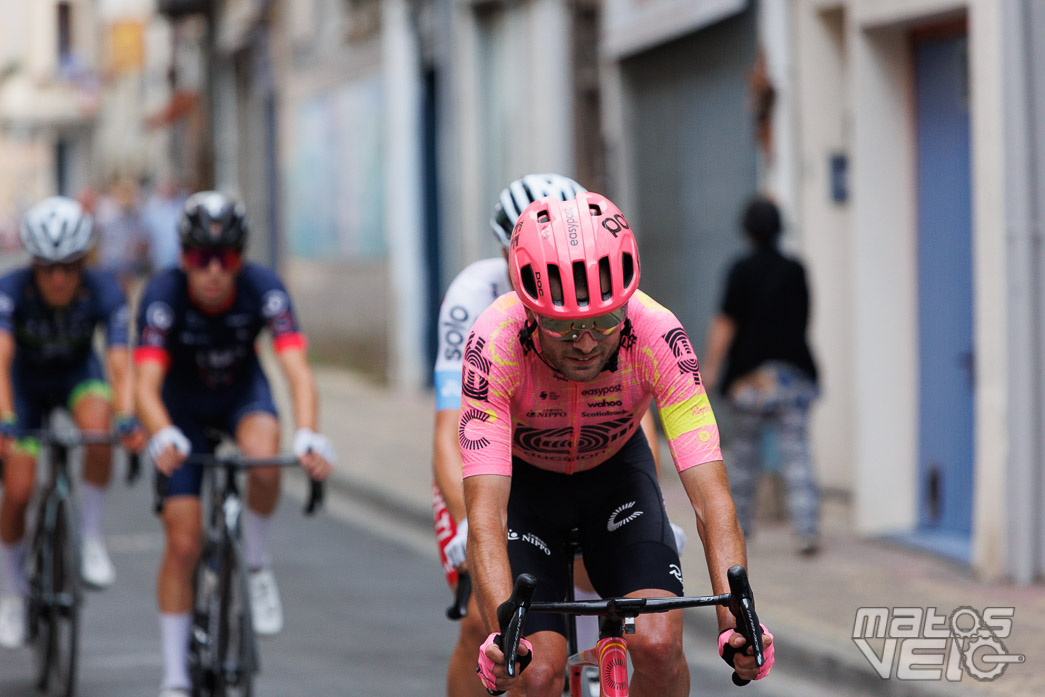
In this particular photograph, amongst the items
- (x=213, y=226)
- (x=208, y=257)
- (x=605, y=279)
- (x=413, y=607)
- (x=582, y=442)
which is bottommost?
(x=413, y=607)

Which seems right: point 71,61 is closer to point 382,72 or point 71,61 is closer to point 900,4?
point 382,72

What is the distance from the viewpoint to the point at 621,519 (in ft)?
14.4

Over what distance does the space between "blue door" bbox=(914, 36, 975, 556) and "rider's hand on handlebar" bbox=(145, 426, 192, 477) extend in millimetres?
5023

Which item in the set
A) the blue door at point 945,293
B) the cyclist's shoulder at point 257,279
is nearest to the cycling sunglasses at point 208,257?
the cyclist's shoulder at point 257,279

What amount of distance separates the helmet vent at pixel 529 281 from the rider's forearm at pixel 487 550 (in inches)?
17.9

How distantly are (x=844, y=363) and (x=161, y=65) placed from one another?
32.9 m

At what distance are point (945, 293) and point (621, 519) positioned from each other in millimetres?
5912

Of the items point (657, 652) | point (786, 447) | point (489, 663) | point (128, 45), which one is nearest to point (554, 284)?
point (489, 663)

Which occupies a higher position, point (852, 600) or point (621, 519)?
point (621, 519)

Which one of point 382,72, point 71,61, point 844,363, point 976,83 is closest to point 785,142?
point 844,363

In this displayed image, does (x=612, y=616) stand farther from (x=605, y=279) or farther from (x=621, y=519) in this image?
(x=605, y=279)

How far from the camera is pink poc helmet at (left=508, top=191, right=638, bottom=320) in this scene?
3.76 metres

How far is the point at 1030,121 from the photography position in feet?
27.0

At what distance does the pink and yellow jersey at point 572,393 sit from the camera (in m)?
3.99
